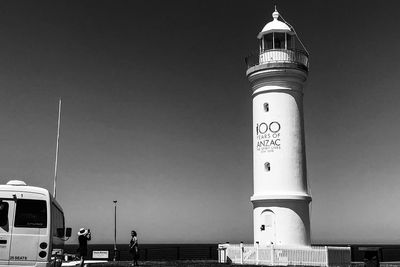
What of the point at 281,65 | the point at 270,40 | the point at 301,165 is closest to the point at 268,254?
the point at 301,165

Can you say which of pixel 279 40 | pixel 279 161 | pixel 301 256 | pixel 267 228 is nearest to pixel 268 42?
pixel 279 40

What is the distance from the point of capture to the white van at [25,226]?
15.0 m

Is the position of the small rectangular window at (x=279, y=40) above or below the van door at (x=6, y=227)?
above

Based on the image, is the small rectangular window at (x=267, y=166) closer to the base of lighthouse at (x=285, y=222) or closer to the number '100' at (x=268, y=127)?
the base of lighthouse at (x=285, y=222)

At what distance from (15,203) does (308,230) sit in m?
20.0

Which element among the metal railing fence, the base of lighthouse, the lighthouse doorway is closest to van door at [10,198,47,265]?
the metal railing fence

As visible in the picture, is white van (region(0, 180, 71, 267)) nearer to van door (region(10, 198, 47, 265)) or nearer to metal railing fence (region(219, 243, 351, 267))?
van door (region(10, 198, 47, 265))

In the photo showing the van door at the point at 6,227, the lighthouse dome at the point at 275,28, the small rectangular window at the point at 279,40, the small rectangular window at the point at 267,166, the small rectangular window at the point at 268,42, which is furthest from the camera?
the small rectangular window at the point at 268,42

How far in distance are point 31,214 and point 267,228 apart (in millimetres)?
18088

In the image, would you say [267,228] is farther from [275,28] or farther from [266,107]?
[275,28]

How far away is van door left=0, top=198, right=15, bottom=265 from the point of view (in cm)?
1492

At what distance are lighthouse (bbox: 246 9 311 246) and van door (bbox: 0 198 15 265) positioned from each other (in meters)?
17.7

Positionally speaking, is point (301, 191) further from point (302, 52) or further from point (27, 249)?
point (27, 249)

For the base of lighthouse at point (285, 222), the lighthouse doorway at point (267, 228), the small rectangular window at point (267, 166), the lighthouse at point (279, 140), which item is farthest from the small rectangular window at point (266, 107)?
the lighthouse doorway at point (267, 228)
